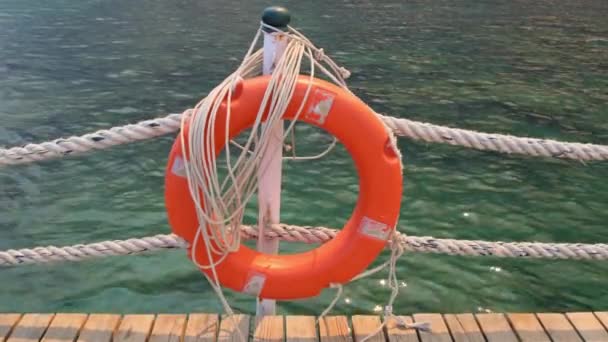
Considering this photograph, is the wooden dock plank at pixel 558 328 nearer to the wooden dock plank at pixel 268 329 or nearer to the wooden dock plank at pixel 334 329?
the wooden dock plank at pixel 334 329

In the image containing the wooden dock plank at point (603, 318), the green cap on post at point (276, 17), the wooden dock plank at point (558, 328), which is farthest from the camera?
the wooden dock plank at point (603, 318)

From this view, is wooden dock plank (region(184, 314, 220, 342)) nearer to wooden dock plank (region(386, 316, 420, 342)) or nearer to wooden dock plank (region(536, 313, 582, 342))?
wooden dock plank (region(386, 316, 420, 342))

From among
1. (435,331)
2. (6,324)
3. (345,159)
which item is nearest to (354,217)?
(435,331)

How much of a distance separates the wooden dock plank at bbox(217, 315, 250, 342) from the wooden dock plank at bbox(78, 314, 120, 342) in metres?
0.43

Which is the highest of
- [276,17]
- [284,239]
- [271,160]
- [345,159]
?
[276,17]

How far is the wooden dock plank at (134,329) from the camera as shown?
2273 millimetres

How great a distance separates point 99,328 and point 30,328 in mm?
275

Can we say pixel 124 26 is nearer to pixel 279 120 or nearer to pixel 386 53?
pixel 386 53

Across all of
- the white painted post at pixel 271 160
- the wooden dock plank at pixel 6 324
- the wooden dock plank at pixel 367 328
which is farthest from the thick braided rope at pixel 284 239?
the wooden dock plank at pixel 367 328

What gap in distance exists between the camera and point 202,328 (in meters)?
2.34

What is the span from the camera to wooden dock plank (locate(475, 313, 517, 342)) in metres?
2.34

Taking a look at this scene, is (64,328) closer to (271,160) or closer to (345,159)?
(271,160)

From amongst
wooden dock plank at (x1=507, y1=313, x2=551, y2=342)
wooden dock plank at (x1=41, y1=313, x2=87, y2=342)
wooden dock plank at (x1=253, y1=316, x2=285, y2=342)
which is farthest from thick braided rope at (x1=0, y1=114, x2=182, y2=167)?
wooden dock plank at (x1=507, y1=313, x2=551, y2=342)

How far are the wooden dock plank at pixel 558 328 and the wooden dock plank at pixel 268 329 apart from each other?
1.10 meters
